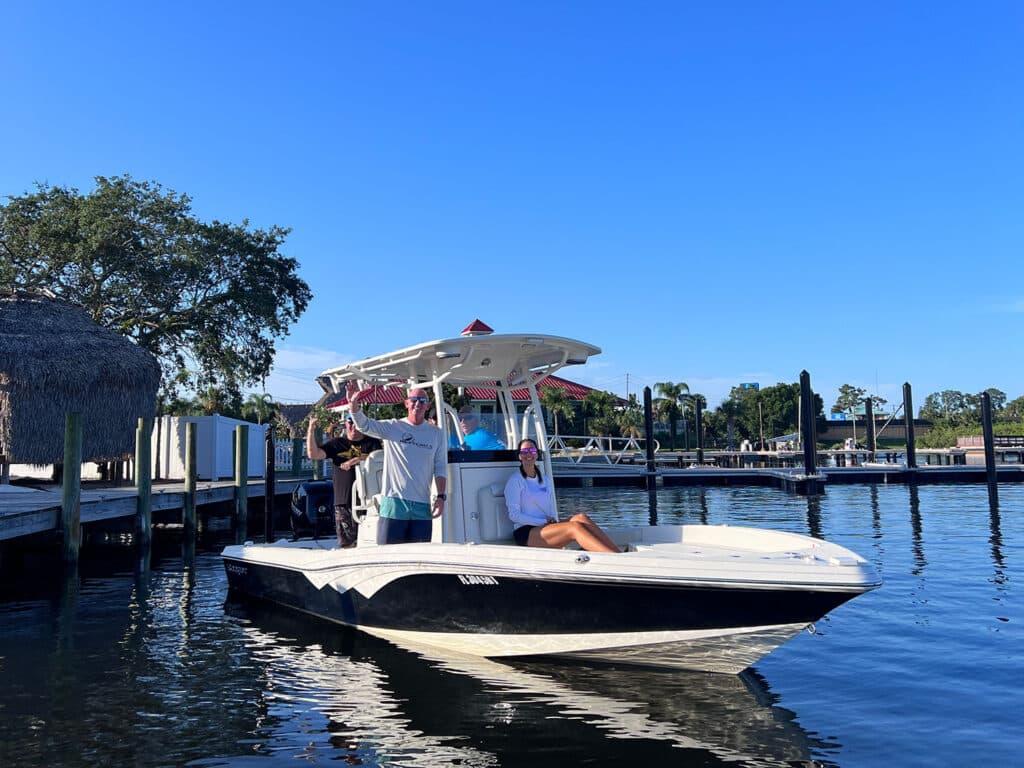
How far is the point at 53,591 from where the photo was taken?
1111cm

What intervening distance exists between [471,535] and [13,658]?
424cm

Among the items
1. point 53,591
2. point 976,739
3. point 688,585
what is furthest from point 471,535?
point 53,591

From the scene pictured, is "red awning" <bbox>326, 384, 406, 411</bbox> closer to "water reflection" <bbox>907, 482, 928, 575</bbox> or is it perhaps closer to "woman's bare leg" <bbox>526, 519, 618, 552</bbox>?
"woman's bare leg" <bbox>526, 519, 618, 552</bbox>

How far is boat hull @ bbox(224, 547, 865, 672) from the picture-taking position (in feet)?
18.5

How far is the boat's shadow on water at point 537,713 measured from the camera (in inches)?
195

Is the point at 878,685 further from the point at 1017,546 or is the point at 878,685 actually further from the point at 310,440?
the point at 1017,546

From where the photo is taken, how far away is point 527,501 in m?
7.39

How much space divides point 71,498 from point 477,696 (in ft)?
29.2

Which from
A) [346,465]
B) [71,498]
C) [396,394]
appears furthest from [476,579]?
[71,498]

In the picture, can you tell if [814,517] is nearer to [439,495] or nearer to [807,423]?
Answer: [807,423]

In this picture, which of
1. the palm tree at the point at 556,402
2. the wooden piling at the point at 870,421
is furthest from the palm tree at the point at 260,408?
the wooden piling at the point at 870,421

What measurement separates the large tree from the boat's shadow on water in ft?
66.4

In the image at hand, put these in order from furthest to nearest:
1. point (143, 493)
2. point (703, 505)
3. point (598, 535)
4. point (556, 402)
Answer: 1. point (556, 402)
2. point (703, 505)
3. point (143, 493)
4. point (598, 535)

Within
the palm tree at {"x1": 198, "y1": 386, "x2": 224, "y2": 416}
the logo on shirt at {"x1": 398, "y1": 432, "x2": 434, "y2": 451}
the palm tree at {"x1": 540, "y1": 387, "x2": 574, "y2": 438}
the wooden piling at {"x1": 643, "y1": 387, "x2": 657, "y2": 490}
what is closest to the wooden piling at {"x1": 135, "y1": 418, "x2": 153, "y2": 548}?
the logo on shirt at {"x1": 398, "y1": 432, "x2": 434, "y2": 451}
